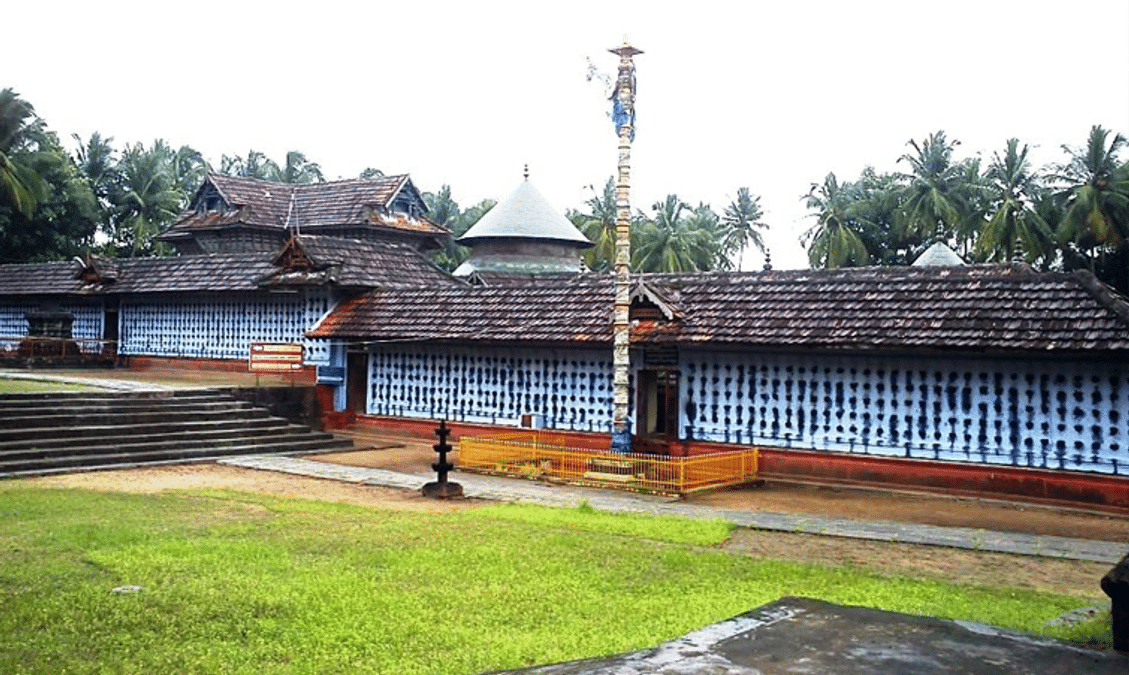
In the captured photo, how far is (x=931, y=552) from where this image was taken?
470 inches

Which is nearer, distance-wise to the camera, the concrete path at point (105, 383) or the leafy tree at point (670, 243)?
the concrete path at point (105, 383)

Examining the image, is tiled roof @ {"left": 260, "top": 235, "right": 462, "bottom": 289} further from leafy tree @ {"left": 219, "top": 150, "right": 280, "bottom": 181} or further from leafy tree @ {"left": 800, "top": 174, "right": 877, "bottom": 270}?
leafy tree @ {"left": 219, "top": 150, "right": 280, "bottom": 181}

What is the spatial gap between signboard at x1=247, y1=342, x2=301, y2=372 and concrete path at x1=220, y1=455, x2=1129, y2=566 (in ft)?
15.9

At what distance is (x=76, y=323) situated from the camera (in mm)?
33938

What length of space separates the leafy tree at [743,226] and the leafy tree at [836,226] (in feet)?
15.9

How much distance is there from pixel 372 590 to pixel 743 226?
171 ft

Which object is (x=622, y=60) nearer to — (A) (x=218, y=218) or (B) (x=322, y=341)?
(B) (x=322, y=341)

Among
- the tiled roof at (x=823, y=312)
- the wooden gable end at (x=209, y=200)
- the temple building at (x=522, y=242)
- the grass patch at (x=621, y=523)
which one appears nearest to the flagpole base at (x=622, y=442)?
the tiled roof at (x=823, y=312)

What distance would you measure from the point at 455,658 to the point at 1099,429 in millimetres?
11791

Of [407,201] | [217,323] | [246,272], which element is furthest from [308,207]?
[246,272]

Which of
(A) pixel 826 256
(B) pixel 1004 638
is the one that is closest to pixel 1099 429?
(B) pixel 1004 638

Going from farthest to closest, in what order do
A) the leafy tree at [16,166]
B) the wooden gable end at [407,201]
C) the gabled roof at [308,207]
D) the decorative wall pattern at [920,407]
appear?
the leafy tree at [16,166] → the wooden gable end at [407,201] → the gabled roof at [308,207] → the decorative wall pattern at [920,407]

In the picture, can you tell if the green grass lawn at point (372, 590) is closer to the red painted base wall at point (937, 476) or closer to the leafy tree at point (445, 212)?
the red painted base wall at point (937, 476)

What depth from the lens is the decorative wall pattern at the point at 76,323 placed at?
1281 inches
